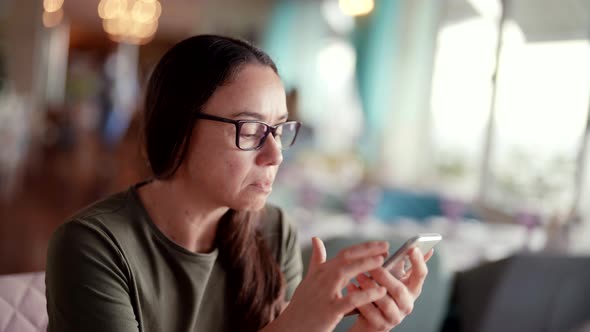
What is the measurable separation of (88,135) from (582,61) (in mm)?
7503

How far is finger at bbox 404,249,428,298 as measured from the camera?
38.1 inches

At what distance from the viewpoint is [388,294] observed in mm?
970

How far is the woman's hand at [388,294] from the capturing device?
0.95 metres

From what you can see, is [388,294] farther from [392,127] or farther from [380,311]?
[392,127]

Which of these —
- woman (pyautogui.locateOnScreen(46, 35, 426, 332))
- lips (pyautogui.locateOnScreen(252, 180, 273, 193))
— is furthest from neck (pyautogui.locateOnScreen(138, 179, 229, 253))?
lips (pyautogui.locateOnScreen(252, 180, 273, 193))

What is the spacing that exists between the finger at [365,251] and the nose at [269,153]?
26cm

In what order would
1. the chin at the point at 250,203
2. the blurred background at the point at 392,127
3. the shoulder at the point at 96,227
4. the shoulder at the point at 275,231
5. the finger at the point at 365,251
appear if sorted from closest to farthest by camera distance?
the finger at the point at 365,251, the shoulder at the point at 96,227, the chin at the point at 250,203, the shoulder at the point at 275,231, the blurred background at the point at 392,127

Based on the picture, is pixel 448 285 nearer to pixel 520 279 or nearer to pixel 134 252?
pixel 520 279

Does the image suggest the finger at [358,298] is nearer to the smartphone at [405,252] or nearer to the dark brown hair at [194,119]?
the smartphone at [405,252]

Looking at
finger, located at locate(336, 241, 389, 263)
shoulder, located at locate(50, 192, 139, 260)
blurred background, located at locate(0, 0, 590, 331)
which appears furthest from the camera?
blurred background, located at locate(0, 0, 590, 331)

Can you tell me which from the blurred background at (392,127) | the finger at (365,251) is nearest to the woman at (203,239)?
the finger at (365,251)

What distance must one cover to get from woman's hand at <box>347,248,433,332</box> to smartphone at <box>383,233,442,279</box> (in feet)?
0.04

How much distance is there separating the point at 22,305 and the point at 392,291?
2.56 ft

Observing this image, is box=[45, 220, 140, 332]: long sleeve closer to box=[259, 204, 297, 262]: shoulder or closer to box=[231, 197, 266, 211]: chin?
box=[231, 197, 266, 211]: chin
